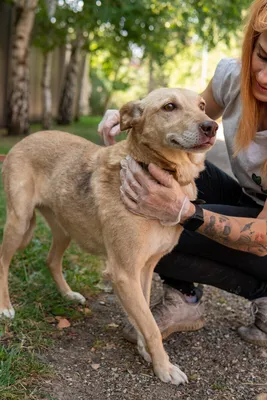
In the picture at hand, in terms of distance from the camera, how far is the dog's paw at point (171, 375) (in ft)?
8.40

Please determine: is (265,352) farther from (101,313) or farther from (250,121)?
(250,121)

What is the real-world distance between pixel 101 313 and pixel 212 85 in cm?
173

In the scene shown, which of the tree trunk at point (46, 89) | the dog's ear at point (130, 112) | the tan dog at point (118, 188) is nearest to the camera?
the tan dog at point (118, 188)

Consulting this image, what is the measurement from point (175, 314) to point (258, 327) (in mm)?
531

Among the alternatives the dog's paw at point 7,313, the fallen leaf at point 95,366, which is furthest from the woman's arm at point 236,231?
the dog's paw at point 7,313

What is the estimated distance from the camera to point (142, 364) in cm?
274

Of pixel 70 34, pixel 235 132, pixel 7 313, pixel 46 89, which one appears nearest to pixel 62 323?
pixel 7 313

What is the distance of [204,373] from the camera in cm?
270

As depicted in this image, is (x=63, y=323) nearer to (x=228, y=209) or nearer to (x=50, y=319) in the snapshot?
(x=50, y=319)

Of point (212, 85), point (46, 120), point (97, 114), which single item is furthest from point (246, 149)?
point (97, 114)

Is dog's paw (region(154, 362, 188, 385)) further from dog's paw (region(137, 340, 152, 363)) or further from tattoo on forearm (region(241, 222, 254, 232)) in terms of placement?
tattoo on forearm (region(241, 222, 254, 232))

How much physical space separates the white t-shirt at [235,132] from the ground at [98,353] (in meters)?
0.94

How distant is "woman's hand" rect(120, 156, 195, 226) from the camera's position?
253 centimetres

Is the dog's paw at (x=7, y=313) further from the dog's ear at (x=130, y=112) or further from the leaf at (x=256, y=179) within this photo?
the leaf at (x=256, y=179)
